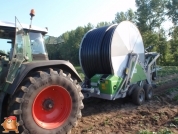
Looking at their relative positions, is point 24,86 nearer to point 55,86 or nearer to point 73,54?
point 55,86

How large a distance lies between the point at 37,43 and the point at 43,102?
1.40 meters

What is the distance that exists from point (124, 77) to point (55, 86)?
3.37 metres

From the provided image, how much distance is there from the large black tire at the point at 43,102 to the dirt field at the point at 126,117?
655mm

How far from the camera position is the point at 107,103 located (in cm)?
720

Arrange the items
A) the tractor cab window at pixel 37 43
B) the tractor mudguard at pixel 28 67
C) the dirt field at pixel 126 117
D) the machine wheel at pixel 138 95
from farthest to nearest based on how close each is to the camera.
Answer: the machine wheel at pixel 138 95 → the dirt field at pixel 126 117 → the tractor cab window at pixel 37 43 → the tractor mudguard at pixel 28 67

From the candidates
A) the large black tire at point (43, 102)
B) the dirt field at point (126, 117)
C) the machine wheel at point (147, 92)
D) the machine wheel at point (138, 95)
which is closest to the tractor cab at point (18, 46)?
the large black tire at point (43, 102)

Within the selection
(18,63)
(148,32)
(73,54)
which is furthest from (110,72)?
(73,54)

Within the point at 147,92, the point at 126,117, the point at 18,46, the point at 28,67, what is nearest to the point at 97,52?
the point at 126,117

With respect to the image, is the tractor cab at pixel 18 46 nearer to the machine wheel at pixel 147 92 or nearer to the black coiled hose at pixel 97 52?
the black coiled hose at pixel 97 52

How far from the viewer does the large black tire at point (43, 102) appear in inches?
144

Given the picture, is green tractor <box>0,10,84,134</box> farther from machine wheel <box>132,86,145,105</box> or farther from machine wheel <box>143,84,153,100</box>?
machine wheel <box>143,84,153,100</box>

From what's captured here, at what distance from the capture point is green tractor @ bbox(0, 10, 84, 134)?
3.72m

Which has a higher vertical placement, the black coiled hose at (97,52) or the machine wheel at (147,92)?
the black coiled hose at (97,52)

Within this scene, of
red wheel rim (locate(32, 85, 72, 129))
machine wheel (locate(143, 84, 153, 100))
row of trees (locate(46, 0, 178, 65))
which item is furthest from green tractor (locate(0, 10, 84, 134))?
row of trees (locate(46, 0, 178, 65))
